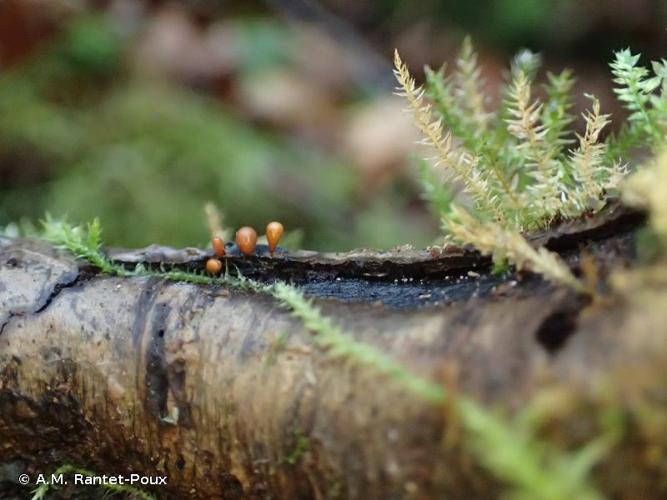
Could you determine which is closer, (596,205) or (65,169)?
(596,205)

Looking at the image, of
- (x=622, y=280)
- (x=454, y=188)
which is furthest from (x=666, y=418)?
(x=454, y=188)

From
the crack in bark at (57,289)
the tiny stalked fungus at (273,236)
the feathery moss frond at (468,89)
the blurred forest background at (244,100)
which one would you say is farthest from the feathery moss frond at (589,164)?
the blurred forest background at (244,100)

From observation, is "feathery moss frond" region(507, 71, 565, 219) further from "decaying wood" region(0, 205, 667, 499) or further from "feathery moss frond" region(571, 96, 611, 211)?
"decaying wood" region(0, 205, 667, 499)

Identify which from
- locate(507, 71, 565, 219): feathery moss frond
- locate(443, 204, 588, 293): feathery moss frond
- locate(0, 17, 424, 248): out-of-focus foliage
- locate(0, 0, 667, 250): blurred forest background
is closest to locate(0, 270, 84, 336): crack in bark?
locate(443, 204, 588, 293): feathery moss frond

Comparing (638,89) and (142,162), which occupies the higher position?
(142,162)

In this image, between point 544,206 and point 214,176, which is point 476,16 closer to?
point 214,176

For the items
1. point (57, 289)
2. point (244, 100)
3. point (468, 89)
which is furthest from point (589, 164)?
point (244, 100)

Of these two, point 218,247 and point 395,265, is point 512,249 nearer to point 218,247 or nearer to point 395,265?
point 395,265
